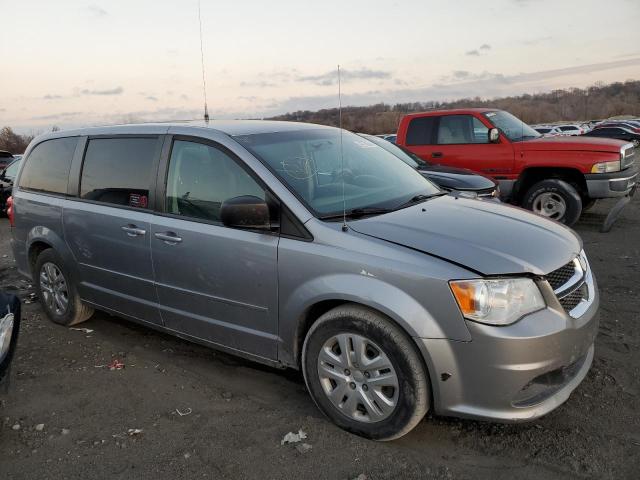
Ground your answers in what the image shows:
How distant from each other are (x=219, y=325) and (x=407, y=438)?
4.58 feet

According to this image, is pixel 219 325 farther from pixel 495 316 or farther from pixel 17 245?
pixel 17 245

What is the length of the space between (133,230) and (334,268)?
1.76m

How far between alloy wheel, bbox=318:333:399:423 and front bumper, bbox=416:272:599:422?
259 mm

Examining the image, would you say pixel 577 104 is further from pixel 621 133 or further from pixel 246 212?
pixel 246 212

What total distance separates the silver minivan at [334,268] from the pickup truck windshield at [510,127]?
5307mm

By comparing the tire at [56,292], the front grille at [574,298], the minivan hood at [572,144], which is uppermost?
the minivan hood at [572,144]

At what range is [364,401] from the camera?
9.86ft

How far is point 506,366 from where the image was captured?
2.64 meters

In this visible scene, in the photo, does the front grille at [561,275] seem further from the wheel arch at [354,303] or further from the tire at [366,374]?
the tire at [366,374]

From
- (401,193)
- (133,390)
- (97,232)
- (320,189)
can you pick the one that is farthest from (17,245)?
(401,193)

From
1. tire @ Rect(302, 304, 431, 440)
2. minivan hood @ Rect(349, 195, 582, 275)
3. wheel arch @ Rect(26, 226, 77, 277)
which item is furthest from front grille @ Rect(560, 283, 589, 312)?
wheel arch @ Rect(26, 226, 77, 277)

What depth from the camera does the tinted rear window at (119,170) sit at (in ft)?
13.2

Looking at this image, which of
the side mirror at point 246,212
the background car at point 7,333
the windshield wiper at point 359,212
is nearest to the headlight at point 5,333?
the background car at point 7,333

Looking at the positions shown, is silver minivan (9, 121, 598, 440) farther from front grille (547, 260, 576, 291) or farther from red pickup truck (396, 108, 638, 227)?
red pickup truck (396, 108, 638, 227)
